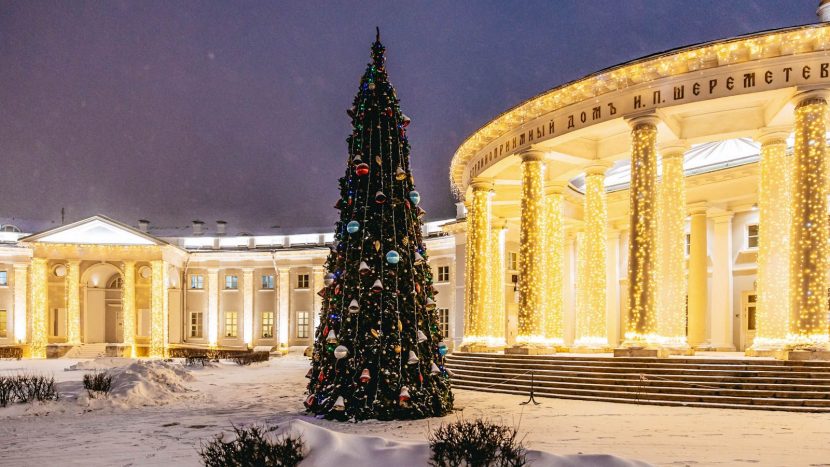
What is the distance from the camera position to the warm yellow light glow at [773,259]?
1555cm

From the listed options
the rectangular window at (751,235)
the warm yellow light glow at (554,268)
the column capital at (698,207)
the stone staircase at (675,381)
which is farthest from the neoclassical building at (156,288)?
the stone staircase at (675,381)

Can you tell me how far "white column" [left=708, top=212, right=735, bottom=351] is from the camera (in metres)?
24.0

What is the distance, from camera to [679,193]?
1716 centimetres

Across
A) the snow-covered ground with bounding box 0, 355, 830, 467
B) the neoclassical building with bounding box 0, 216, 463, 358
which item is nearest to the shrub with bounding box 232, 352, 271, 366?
the neoclassical building with bounding box 0, 216, 463, 358

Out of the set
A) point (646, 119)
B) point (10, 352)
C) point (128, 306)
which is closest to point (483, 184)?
point (646, 119)

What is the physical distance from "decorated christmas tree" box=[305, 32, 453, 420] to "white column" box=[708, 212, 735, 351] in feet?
53.4

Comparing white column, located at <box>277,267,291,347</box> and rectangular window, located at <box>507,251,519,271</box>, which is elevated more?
rectangular window, located at <box>507,251,519,271</box>

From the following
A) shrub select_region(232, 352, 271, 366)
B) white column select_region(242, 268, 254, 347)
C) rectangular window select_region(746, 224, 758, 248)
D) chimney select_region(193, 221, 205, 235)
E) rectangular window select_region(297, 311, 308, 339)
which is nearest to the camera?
rectangular window select_region(746, 224, 758, 248)

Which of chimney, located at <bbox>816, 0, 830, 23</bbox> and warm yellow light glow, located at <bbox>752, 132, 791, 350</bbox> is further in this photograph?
chimney, located at <bbox>816, 0, 830, 23</bbox>

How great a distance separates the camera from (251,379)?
2189 centimetres

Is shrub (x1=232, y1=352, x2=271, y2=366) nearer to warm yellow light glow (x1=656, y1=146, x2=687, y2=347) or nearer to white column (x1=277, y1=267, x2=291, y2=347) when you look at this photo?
white column (x1=277, y1=267, x2=291, y2=347)

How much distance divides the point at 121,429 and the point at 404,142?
696 centimetres

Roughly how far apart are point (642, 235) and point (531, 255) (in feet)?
12.2

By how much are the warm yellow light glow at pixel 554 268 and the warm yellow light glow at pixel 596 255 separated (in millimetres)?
890
